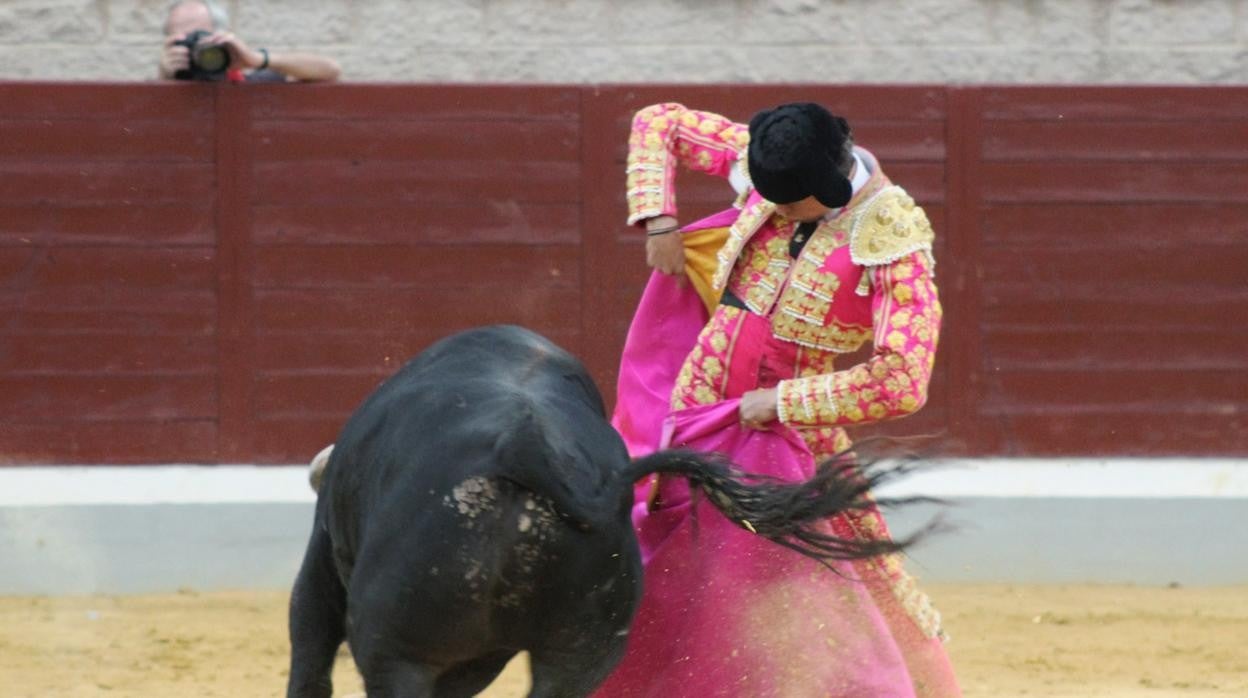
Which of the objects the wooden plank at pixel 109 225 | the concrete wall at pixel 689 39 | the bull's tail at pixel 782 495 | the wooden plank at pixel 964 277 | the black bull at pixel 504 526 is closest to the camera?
the black bull at pixel 504 526

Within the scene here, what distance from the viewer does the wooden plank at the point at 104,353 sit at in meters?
5.64

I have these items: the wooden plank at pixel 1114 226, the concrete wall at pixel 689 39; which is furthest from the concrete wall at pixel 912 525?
the concrete wall at pixel 689 39

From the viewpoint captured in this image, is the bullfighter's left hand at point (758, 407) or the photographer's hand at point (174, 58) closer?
the bullfighter's left hand at point (758, 407)

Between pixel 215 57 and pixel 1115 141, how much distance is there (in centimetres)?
265

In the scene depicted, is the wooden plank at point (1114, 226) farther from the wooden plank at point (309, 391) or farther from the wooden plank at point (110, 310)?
the wooden plank at point (110, 310)

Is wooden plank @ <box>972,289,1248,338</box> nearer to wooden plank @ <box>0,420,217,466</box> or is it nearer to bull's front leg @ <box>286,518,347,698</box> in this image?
wooden plank @ <box>0,420,217,466</box>

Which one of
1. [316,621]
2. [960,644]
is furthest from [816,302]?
[960,644]

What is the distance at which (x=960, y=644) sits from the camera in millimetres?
4902

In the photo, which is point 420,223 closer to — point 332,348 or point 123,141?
point 332,348

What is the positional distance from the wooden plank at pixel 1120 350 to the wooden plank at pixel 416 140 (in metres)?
1.44

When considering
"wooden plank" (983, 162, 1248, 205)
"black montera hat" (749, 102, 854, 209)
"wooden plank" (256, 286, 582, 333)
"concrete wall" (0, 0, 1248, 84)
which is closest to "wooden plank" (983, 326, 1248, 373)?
"wooden plank" (983, 162, 1248, 205)

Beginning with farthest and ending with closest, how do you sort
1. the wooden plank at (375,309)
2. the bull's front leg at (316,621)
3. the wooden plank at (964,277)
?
the wooden plank at (964,277) → the wooden plank at (375,309) → the bull's front leg at (316,621)

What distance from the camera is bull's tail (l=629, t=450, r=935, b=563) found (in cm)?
256

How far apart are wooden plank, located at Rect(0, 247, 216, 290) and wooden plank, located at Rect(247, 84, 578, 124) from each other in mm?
467
